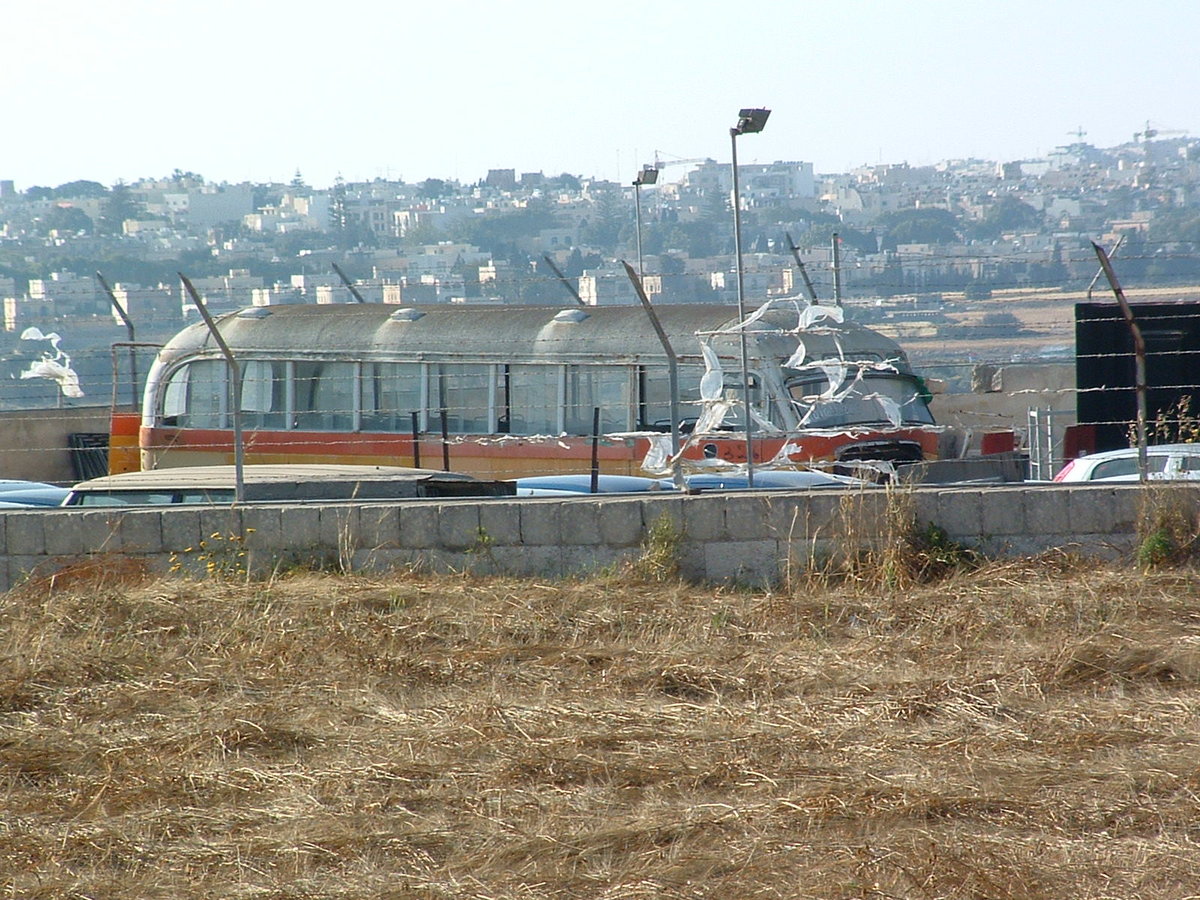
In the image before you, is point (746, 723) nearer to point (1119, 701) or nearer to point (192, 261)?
point (1119, 701)

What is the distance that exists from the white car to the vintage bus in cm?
220

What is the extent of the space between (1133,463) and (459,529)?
20.0 ft

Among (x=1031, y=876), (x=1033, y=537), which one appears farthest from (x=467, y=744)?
(x=1033, y=537)

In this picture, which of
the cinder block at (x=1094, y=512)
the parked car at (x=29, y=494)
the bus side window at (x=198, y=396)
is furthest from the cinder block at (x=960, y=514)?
the bus side window at (x=198, y=396)

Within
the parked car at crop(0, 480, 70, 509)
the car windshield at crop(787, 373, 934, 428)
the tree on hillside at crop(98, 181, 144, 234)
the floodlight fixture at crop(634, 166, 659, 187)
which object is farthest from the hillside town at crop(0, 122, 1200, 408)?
the parked car at crop(0, 480, 70, 509)

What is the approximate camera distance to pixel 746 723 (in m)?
6.29

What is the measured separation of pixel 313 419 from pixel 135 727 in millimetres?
10828

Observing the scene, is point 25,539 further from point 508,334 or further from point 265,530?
point 508,334

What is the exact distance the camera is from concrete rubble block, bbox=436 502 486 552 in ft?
29.4

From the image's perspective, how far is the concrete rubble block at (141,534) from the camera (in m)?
9.23

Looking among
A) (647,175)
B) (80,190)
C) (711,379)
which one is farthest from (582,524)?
(80,190)

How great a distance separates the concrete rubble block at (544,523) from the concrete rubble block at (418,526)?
0.57 meters

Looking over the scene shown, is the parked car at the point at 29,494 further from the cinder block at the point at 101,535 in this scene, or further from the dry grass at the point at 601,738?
the dry grass at the point at 601,738

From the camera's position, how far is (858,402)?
15.2m
